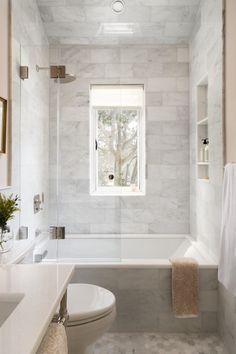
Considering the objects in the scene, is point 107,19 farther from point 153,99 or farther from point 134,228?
point 134,228

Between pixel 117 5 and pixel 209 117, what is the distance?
4.65 ft

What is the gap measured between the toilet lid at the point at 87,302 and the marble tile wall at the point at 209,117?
112 centimetres

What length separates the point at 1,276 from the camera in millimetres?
1162

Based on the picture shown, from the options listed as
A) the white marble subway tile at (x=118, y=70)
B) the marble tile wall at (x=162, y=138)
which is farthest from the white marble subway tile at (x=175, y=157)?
the white marble subway tile at (x=118, y=70)

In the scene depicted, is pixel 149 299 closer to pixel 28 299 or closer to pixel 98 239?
pixel 98 239

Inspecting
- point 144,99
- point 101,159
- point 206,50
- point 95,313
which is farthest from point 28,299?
point 144,99

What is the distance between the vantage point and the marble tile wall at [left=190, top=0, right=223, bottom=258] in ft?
8.52

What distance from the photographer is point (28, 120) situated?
2.72 m

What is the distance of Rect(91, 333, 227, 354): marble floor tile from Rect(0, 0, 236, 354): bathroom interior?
0.01 m

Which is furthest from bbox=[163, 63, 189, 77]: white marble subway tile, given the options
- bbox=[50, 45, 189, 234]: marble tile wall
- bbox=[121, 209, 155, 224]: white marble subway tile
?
bbox=[121, 209, 155, 224]: white marble subway tile

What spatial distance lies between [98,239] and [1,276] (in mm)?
1836

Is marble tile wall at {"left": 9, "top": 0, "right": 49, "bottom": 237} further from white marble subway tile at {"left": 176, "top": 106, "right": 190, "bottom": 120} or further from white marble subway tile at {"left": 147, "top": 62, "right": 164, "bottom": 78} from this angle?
white marble subway tile at {"left": 176, "top": 106, "right": 190, "bottom": 120}

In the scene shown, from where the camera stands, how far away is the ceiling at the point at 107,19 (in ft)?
10.5

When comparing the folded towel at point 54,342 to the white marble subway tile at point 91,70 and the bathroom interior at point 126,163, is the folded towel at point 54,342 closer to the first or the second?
the bathroom interior at point 126,163
